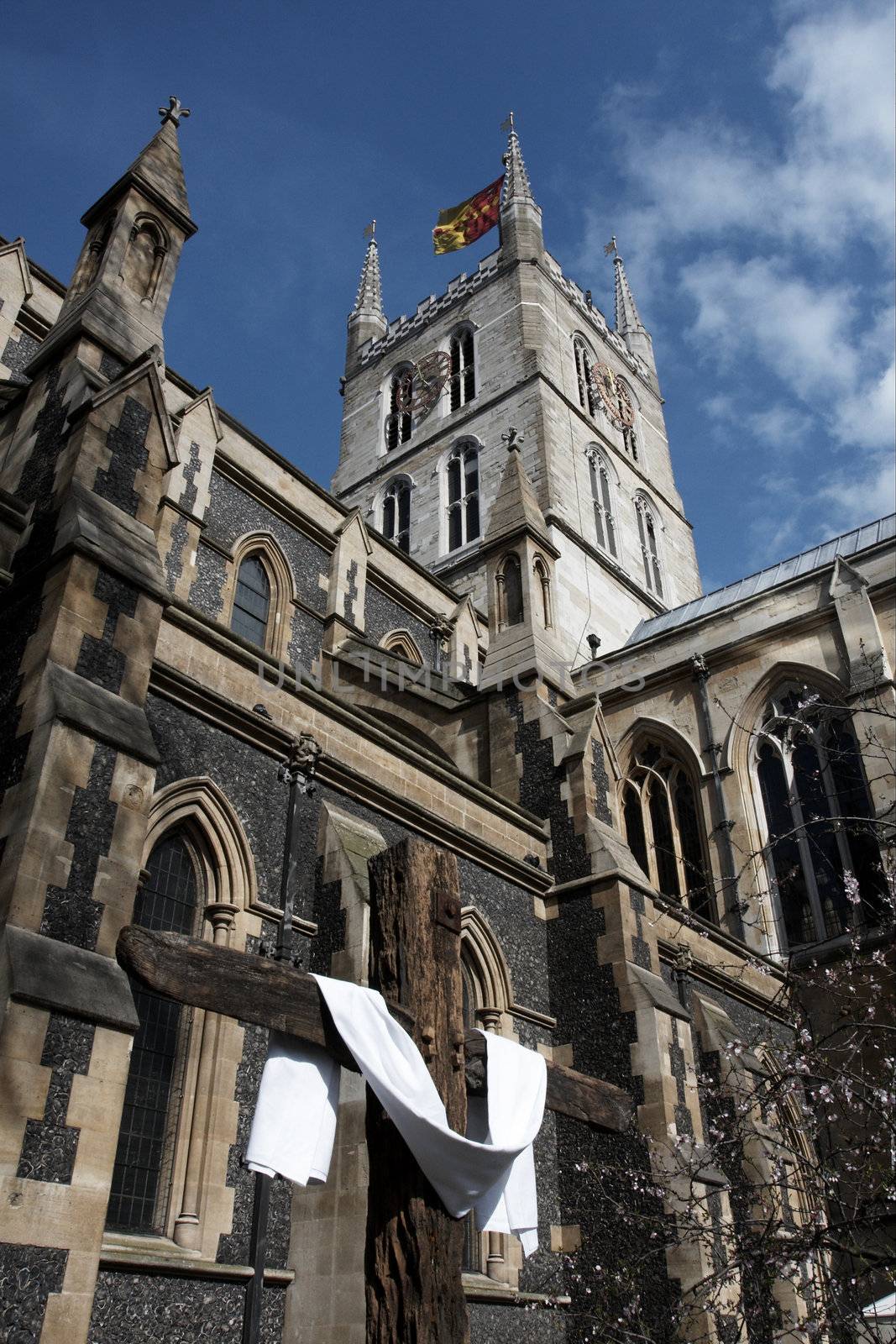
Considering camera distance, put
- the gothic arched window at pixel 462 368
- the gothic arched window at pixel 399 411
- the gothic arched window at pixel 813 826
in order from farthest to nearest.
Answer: the gothic arched window at pixel 399 411 < the gothic arched window at pixel 462 368 < the gothic arched window at pixel 813 826

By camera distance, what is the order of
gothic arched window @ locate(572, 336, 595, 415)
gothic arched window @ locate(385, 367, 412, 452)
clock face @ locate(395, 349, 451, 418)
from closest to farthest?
gothic arched window @ locate(572, 336, 595, 415) → clock face @ locate(395, 349, 451, 418) → gothic arched window @ locate(385, 367, 412, 452)

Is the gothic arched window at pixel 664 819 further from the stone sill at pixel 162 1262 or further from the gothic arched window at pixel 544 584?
the stone sill at pixel 162 1262

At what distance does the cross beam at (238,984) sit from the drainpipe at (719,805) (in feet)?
49.0

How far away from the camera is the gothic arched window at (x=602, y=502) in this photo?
112 ft

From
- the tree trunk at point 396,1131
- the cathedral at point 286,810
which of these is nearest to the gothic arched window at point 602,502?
the cathedral at point 286,810

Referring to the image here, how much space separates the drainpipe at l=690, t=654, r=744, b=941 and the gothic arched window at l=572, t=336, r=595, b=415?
1876 centimetres

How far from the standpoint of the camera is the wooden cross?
3.52m

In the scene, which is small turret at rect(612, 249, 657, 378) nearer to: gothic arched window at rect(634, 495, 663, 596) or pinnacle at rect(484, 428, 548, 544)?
gothic arched window at rect(634, 495, 663, 596)

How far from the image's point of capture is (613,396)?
40.1 metres

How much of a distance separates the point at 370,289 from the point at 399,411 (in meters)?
10.8

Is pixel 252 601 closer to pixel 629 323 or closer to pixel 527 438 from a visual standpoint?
pixel 527 438

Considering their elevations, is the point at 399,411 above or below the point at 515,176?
below

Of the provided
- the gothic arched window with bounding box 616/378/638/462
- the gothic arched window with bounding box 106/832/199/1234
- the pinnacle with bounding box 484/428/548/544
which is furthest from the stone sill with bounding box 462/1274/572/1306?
the gothic arched window with bounding box 616/378/638/462

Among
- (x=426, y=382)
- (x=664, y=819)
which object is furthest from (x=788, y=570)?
(x=426, y=382)
